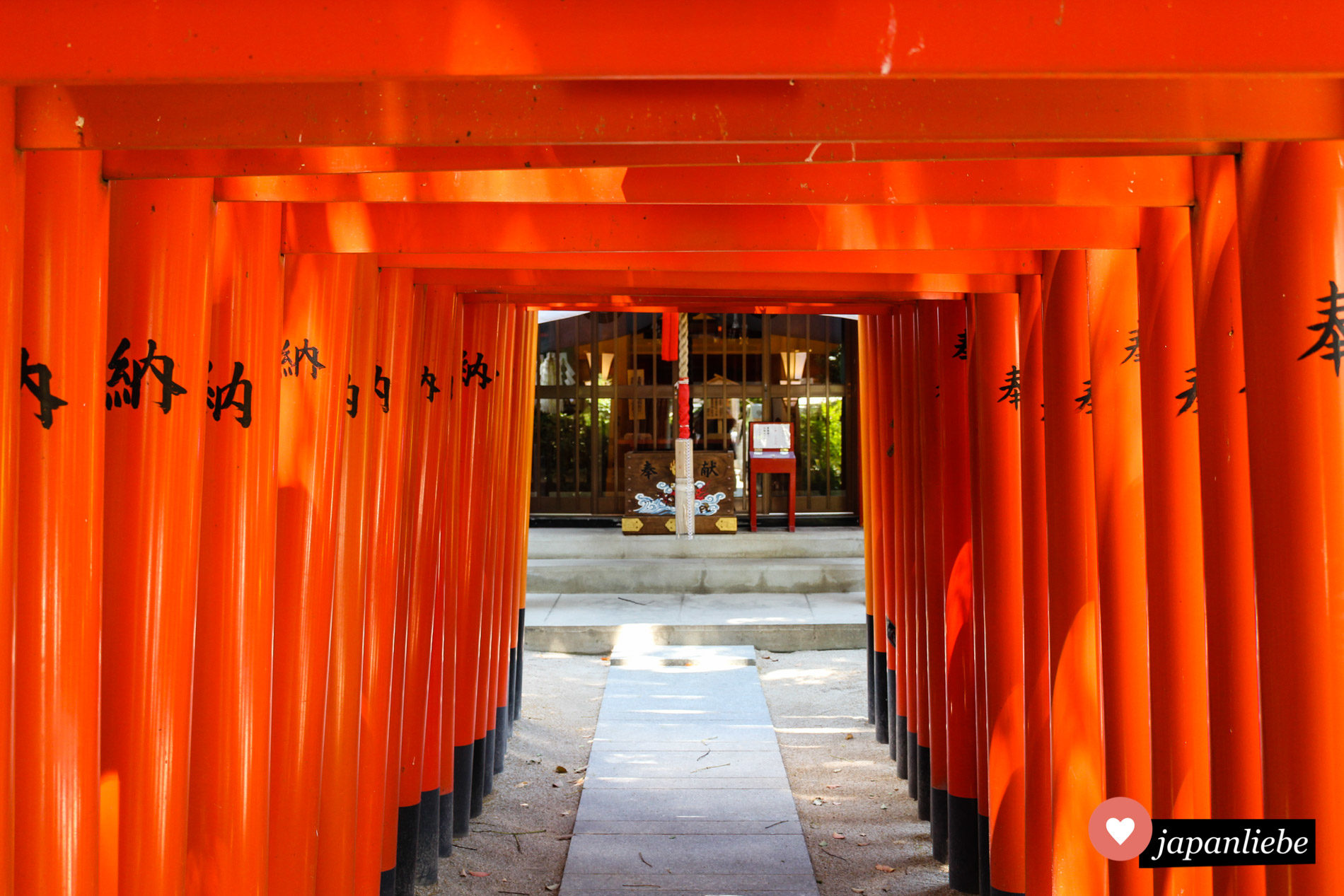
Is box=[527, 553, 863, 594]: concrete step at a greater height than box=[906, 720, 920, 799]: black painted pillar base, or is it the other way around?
box=[527, 553, 863, 594]: concrete step

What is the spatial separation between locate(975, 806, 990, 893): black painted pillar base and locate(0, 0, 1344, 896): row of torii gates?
679mm

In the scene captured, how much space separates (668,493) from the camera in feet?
38.1

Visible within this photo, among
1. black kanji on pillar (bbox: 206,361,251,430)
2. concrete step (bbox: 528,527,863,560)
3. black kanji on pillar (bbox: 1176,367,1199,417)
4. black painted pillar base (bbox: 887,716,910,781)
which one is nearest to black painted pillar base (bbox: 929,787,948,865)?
black painted pillar base (bbox: 887,716,910,781)

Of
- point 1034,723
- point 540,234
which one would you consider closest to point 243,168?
point 540,234

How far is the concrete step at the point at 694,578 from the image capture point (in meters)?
9.53

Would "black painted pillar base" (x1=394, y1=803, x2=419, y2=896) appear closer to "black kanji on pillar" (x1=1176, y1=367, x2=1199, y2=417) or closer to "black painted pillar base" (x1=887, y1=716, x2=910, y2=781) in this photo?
"black painted pillar base" (x1=887, y1=716, x2=910, y2=781)

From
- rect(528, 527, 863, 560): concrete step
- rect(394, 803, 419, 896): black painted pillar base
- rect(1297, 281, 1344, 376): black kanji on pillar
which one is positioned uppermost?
rect(1297, 281, 1344, 376): black kanji on pillar

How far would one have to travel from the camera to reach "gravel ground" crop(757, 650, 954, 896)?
404 cm

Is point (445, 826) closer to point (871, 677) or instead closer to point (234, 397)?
point (234, 397)

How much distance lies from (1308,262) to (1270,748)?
2.46ft

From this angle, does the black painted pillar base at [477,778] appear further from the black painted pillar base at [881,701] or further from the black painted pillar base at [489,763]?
the black painted pillar base at [881,701]

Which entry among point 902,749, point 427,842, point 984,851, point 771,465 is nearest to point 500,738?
point 427,842

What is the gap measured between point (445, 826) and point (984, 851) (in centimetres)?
218

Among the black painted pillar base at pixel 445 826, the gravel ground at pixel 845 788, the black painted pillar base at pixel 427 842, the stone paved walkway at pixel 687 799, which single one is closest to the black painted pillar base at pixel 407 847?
the black painted pillar base at pixel 427 842
